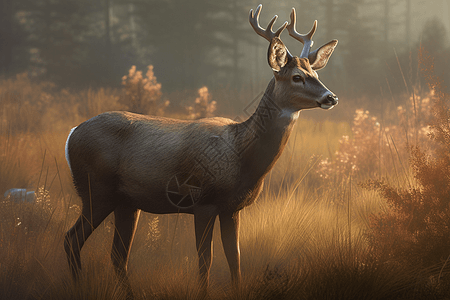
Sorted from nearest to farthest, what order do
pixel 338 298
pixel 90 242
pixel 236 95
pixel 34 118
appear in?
pixel 338 298
pixel 90 242
pixel 34 118
pixel 236 95

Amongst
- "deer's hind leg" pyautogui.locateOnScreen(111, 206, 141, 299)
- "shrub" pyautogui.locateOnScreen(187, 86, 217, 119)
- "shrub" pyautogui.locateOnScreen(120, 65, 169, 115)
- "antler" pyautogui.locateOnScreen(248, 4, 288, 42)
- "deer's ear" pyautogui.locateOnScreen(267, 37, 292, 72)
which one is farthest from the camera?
"shrub" pyautogui.locateOnScreen(120, 65, 169, 115)

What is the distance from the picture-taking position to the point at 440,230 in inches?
139

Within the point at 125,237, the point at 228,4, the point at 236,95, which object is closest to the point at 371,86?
the point at 236,95

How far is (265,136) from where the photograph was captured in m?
3.11

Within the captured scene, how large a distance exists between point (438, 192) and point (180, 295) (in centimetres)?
247

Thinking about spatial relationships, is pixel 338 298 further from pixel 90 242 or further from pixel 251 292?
pixel 90 242

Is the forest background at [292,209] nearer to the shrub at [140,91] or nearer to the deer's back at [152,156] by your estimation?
the shrub at [140,91]

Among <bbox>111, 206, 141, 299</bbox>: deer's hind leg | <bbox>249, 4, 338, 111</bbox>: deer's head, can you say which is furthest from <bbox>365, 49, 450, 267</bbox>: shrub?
<bbox>111, 206, 141, 299</bbox>: deer's hind leg

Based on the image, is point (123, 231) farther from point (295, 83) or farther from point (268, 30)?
point (268, 30)

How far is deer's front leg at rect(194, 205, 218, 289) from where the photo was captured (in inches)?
123

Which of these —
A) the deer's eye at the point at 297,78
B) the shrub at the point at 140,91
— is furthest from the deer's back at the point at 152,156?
the shrub at the point at 140,91

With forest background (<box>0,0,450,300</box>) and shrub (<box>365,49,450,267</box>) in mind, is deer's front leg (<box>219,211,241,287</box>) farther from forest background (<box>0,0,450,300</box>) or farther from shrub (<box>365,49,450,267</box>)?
shrub (<box>365,49,450,267</box>)

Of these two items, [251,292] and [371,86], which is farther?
[371,86]

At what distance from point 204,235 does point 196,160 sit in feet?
1.94
